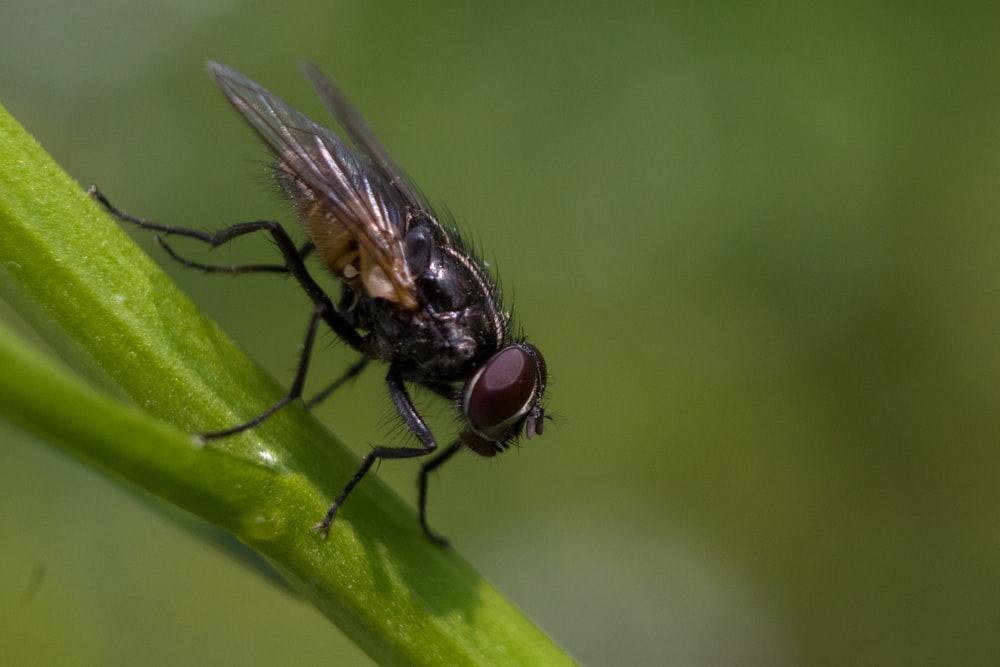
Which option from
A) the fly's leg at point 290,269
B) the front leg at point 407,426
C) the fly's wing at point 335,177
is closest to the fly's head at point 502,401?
the front leg at point 407,426

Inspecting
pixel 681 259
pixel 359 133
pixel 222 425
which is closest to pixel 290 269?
pixel 359 133

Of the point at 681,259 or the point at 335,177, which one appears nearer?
the point at 335,177

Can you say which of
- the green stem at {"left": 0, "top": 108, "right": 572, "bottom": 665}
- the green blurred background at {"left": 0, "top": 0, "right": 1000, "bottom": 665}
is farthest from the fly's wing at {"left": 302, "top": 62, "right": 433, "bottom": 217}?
the green stem at {"left": 0, "top": 108, "right": 572, "bottom": 665}

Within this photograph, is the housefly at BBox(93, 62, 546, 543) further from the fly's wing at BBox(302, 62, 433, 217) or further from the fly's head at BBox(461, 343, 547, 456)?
the fly's wing at BBox(302, 62, 433, 217)

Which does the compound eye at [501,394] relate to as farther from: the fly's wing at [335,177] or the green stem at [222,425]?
the green stem at [222,425]

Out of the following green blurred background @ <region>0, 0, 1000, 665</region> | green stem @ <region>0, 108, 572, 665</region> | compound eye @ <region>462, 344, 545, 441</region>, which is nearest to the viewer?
green stem @ <region>0, 108, 572, 665</region>

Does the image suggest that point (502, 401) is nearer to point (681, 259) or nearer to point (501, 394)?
point (501, 394)

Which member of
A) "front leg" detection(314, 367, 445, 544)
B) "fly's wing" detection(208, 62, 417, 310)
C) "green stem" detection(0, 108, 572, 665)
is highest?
"fly's wing" detection(208, 62, 417, 310)
